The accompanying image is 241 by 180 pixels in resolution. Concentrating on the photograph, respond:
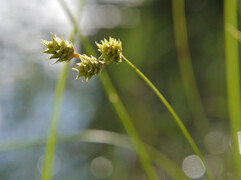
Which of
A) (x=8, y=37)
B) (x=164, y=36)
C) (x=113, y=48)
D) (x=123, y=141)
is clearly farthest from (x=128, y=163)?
(x=113, y=48)

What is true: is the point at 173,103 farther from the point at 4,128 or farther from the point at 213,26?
the point at 4,128

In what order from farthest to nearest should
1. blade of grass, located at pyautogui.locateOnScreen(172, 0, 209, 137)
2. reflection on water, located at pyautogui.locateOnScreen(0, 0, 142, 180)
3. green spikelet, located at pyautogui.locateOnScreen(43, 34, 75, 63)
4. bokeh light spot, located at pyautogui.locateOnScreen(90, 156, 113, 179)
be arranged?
reflection on water, located at pyautogui.locateOnScreen(0, 0, 142, 180)
bokeh light spot, located at pyautogui.locateOnScreen(90, 156, 113, 179)
blade of grass, located at pyautogui.locateOnScreen(172, 0, 209, 137)
green spikelet, located at pyautogui.locateOnScreen(43, 34, 75, 63)

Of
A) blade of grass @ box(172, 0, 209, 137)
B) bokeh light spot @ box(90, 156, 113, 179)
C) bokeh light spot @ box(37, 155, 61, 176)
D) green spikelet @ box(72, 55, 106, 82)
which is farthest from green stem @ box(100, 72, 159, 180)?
bokeh light spot @ box(37, 155, 61, 176)

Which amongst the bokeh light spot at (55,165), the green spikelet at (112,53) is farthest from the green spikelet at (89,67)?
the bokeh light spot at (55,165)

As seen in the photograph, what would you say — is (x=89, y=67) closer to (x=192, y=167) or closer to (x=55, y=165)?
(x=192, y=167)

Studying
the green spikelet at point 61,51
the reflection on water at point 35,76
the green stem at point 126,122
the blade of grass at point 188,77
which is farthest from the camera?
the reflection on water at point 35,76

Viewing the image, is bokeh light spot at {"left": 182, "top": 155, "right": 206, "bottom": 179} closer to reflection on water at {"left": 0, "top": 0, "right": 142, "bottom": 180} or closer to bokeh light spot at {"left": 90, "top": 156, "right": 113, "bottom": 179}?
bokeh light spot at {"left": 90, "top": 156, "right": 113, "bottom": 179}

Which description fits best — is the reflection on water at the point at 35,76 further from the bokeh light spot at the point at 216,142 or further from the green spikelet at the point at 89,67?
the green spikelet at the point at 89,67

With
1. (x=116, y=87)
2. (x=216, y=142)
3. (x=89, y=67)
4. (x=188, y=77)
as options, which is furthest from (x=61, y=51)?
(x=116, y=87)
